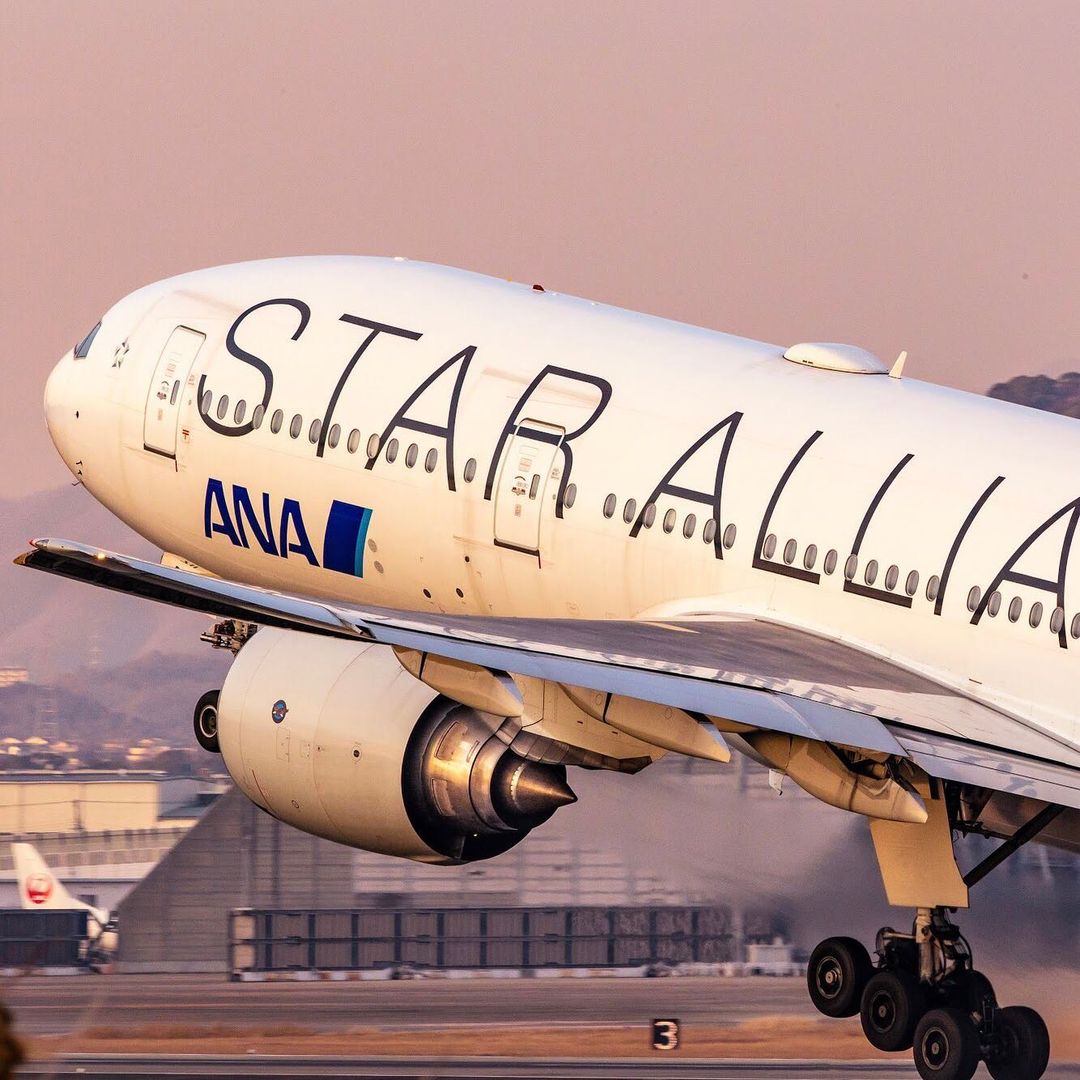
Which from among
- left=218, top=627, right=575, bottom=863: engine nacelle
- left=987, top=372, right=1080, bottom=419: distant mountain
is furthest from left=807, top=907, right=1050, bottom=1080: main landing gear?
left=987, top=372, right=1080, bottom=419: distant mountain

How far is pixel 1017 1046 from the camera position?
26453mm

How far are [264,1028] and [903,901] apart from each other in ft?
87.5

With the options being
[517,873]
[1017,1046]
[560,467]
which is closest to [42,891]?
[517,873]

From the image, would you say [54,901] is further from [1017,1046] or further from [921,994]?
[921,994]

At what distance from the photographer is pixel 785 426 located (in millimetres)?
26438

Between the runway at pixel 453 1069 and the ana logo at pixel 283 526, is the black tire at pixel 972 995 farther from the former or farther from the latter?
the runway at pixel 453 1069

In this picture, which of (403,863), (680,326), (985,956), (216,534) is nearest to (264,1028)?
(403,863)

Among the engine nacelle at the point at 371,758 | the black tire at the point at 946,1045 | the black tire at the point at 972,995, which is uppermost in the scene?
the engine nacelle at the point at 371,758

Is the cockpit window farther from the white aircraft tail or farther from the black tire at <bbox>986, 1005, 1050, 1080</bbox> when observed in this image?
the white aircraft tail

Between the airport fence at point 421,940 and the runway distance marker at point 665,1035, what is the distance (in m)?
5.20

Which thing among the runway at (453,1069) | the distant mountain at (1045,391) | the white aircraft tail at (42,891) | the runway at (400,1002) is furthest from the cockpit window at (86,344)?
the distant mountain at (1045,391)

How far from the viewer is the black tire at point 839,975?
84.9 feet

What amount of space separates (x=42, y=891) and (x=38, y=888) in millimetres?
188

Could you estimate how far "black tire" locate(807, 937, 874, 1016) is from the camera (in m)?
25.9
